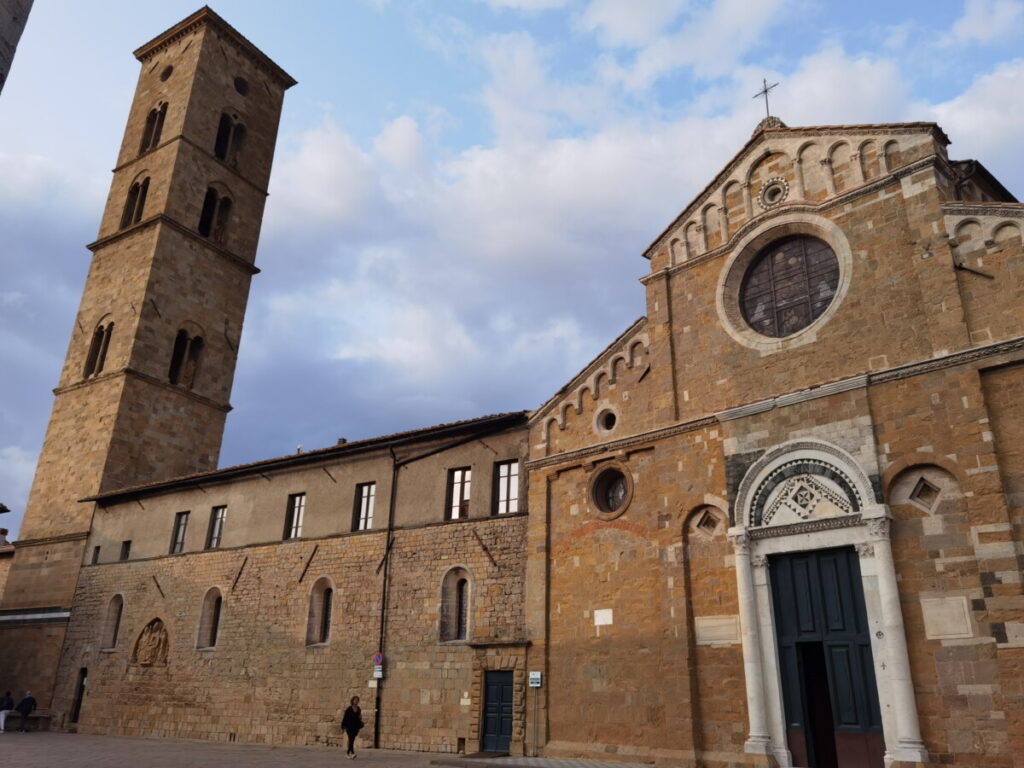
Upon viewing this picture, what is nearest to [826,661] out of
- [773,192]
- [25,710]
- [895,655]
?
[895,655]

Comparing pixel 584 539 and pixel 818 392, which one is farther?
pixel 584 539

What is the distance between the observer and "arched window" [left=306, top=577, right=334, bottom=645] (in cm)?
2055

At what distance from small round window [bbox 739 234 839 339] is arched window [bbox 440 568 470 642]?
8.87 metres

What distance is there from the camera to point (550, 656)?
16422 millimetres

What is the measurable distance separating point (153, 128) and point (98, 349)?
11571mm

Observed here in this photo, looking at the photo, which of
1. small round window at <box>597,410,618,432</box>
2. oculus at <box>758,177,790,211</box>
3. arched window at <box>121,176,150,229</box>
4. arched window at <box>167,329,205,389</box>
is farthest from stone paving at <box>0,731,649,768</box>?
arched window at <box>121,176,150,229</box>

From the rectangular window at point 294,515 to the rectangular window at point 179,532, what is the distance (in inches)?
194

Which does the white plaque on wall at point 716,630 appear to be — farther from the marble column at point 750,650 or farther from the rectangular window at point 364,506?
the rectangular window at point 364,506

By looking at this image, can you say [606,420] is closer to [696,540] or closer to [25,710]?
[696,540]

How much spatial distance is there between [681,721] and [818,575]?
3601mm

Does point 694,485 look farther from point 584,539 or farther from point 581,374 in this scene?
point 581,374

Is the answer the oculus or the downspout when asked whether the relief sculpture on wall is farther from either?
the oculus

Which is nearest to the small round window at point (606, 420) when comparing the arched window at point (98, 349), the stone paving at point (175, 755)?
the stone paving at point (175, 755)

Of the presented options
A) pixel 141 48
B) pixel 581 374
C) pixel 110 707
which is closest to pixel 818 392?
pixel 581 374
